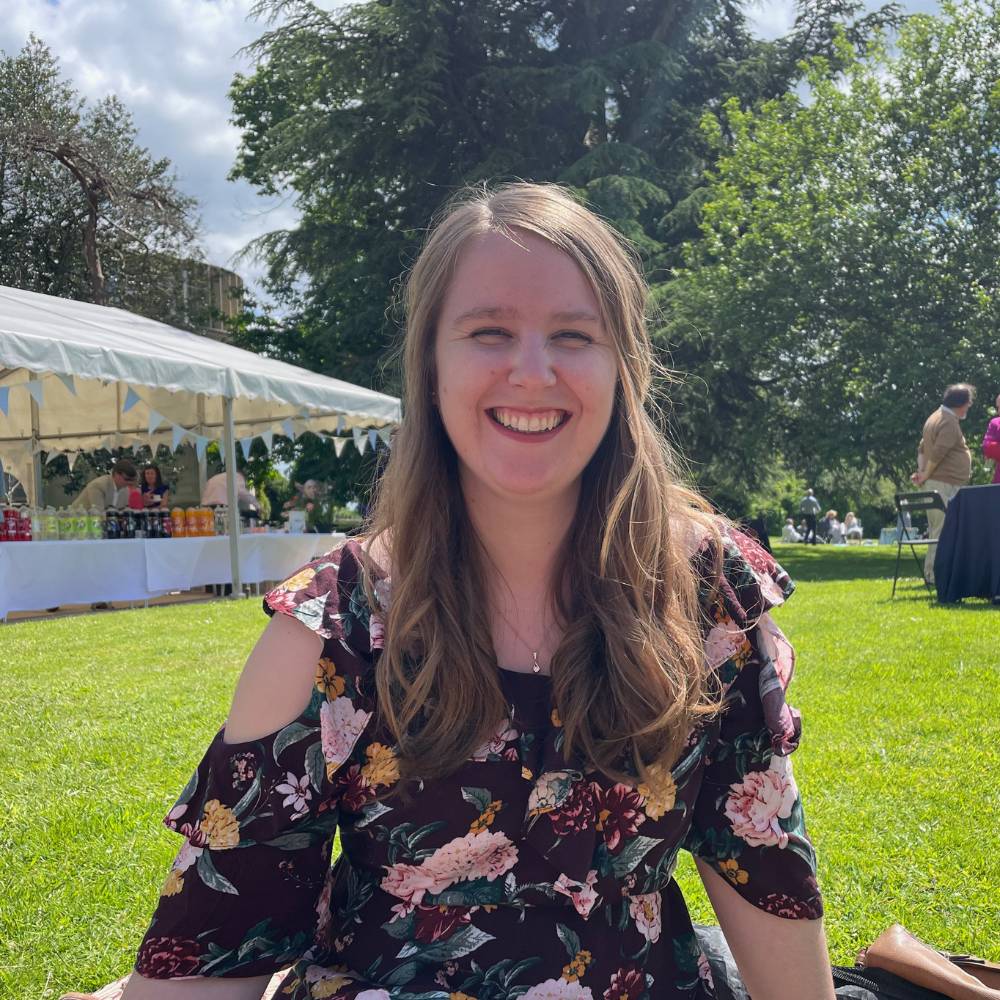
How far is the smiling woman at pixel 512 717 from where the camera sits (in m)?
1.21

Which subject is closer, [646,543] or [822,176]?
[646,543]

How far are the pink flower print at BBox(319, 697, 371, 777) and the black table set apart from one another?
818 cm

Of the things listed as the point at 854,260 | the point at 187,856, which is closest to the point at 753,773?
the point at 187,856

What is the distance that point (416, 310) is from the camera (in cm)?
147

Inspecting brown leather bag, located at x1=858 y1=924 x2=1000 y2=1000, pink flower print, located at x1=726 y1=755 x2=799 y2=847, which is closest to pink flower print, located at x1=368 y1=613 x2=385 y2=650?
pink flower print, located at x1=726 y1=755 x2=799 y2=847

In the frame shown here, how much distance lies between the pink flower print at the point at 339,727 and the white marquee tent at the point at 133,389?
298 inches

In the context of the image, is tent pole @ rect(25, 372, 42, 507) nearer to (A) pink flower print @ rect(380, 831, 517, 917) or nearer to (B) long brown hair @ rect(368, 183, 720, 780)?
(B) long brown hair @ rect(368, 183, 720, 780)

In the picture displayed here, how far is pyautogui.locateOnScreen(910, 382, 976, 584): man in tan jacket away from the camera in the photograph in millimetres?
9523

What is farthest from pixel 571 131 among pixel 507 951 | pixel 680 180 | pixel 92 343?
pixel 507 951

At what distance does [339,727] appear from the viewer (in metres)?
1.22

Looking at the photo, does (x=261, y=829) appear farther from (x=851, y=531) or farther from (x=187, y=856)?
(x=851, y=531)

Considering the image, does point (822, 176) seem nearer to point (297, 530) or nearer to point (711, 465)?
point (711, 465)

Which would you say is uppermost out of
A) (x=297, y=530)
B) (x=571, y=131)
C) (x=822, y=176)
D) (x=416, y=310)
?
(x=571, y=131)

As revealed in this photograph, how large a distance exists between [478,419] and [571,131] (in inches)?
771
